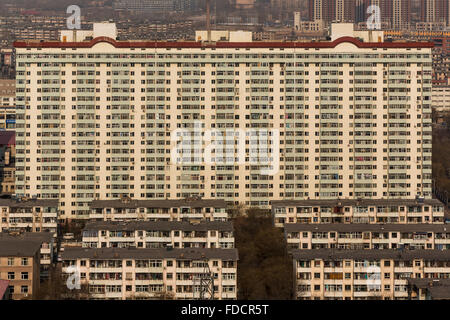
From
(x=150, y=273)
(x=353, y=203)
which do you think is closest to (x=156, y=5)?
(x=353, y=203)

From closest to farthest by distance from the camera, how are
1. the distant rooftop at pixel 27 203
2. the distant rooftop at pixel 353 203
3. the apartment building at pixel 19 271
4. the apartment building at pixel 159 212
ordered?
1. the apartment building at pixel 19 271
2. the distant rooftop at pixel 27 203
3. the apartment building at pixel 159 212
4. the distant rooftop at pixel 353 203

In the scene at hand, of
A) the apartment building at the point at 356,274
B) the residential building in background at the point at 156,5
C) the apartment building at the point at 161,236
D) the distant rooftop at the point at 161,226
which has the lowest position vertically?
the apartment building at the point at 356,274

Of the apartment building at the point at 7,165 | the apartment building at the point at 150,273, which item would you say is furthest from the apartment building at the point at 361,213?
the apartment building at the point at 7,165

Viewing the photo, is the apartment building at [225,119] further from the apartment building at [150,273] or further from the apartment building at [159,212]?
the apartment building at [150,273]

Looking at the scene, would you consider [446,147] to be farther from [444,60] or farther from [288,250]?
[444,60]
